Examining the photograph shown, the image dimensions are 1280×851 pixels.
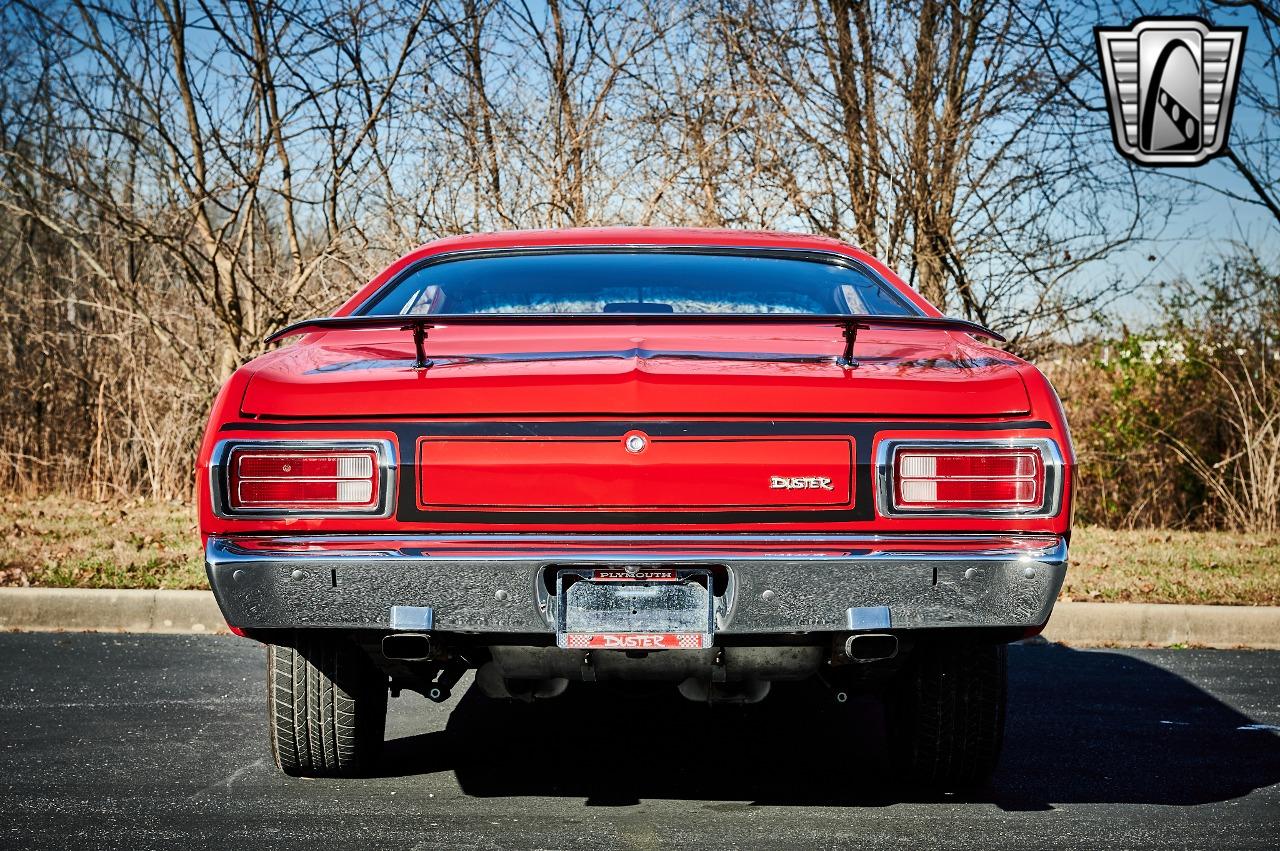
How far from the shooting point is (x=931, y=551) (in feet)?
10.0

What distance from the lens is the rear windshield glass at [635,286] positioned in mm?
4180

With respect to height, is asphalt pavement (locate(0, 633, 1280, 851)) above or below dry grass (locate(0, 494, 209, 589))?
below

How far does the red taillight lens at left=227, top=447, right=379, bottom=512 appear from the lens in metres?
3.08

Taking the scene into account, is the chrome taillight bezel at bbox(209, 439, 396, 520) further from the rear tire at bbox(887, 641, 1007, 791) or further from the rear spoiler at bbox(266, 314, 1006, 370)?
the rear tire at bbox(887, 641, 1007, 791)

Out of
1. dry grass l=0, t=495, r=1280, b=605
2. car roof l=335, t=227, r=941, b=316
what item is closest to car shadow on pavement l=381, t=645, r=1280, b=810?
car roof l=335, t=227, r=941, b=316

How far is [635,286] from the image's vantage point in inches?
166

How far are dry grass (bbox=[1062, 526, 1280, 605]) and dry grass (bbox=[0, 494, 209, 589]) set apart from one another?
5118mm

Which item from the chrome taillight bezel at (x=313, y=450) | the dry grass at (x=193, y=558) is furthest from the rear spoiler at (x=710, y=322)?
the dry grass at (x=193, y=558)

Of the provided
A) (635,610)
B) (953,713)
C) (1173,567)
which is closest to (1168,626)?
(1173,567)

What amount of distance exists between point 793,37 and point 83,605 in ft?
23.4

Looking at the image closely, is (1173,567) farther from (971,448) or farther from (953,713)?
(971,448)

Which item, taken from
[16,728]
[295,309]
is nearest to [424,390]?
[16,728]

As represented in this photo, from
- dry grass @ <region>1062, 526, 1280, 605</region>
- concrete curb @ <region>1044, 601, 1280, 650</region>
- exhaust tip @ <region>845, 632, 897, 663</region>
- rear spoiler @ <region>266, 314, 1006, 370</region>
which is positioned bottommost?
concrete curb @ <region>1044, 601, 1280, 650</region>

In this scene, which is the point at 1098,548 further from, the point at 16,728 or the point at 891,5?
the point at 16,728
